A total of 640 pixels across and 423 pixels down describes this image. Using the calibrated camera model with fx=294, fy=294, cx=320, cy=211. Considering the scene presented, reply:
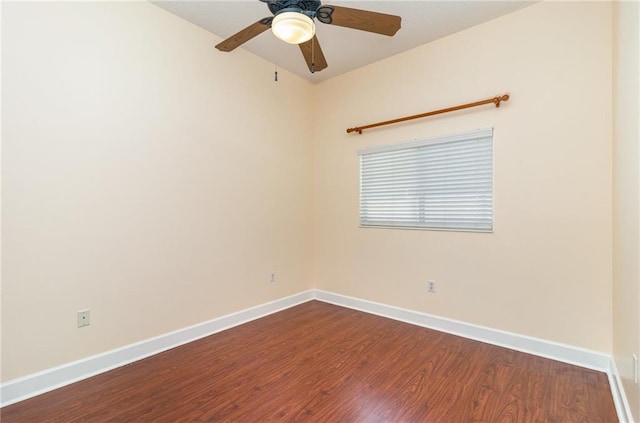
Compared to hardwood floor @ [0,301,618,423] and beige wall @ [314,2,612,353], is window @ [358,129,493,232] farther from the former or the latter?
hardwood floor @ [0,301,618,423]

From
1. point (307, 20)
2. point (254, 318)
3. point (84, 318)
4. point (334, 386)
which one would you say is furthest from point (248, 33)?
point (254, 318)

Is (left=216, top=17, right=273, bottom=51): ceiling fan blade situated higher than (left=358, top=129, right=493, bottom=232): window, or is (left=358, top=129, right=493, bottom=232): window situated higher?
(left=216, top=17, right=273, bottom=51): ceiling fan blade

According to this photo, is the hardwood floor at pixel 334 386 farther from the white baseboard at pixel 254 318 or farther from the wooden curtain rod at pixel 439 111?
the wooden curtain rod at pixel 439 111

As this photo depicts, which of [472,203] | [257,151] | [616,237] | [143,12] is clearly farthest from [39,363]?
[616,237]

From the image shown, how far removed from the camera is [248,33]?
6.74 feet

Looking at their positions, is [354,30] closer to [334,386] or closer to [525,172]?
[525,172]

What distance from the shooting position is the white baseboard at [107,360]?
180cm

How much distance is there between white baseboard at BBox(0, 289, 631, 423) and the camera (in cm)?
181

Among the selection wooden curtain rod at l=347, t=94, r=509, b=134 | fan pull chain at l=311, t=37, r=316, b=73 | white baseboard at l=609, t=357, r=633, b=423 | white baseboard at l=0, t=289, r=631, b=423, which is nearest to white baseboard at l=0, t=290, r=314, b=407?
white baseboard at l=0, t=289, r=631, b=423

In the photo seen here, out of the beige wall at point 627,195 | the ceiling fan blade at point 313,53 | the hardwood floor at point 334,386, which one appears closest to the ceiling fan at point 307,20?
the ceiling fan blade at point 313,53

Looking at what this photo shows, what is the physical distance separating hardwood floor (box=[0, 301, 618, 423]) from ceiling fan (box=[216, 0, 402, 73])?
2.19 metres

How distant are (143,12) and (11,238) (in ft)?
6.16

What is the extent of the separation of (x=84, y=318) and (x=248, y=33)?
230cm

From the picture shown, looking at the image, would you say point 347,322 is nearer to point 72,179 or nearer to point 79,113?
point 72,179
